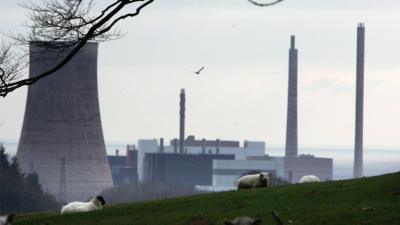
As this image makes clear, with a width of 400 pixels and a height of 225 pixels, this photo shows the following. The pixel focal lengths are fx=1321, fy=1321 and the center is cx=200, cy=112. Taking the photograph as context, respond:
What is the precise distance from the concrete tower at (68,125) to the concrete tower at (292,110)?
246 feet

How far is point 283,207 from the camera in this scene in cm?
1791

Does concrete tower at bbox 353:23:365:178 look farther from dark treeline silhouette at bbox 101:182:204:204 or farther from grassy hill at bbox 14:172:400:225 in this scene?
grassy hill at bbox 14:172:400:225

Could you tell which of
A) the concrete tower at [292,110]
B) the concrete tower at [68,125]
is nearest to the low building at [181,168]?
the concrete tower at [292,110]

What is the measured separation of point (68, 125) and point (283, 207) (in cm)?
7418

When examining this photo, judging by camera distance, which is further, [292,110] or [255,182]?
[292,110]

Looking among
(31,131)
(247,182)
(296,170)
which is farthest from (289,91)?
(247,182)

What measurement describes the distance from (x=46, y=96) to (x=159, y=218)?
70.0m

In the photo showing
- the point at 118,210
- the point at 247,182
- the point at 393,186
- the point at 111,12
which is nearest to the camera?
the point at 111,12

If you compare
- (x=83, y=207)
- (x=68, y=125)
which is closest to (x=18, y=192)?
(x=68, y=125)

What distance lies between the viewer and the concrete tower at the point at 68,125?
84562mm

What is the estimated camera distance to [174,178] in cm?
17125

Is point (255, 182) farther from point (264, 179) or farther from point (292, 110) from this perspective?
point (292, 110)

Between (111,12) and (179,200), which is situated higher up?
(111,12)

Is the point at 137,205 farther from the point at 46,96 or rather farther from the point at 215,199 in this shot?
the point at 46,96
